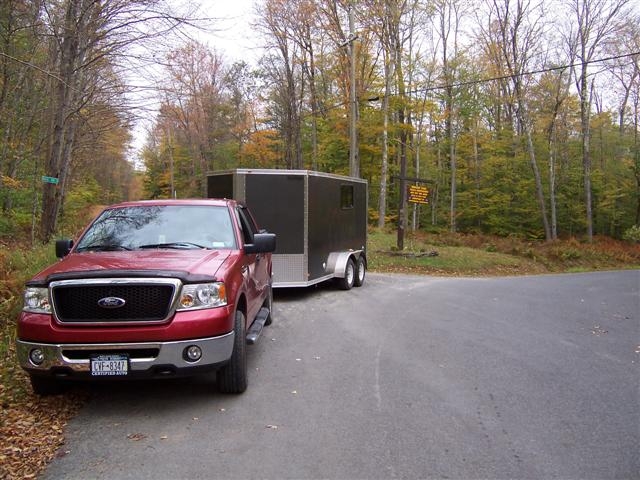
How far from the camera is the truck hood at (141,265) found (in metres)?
4.33

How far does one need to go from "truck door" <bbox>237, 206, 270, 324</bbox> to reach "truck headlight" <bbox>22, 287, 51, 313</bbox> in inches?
77.0

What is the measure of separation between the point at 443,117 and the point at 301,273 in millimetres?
28069

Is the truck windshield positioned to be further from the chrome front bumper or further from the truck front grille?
the chrome front bumper

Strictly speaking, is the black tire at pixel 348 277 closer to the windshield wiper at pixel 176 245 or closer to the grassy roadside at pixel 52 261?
the grassy roadside at pixel 52 261

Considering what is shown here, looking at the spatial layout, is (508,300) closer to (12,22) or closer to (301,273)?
(301,273)

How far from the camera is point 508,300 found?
11672 mm

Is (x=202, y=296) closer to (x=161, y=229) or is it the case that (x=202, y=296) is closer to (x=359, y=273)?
(x=161, y=229)

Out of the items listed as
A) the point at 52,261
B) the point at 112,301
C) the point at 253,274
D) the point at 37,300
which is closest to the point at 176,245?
the point at 253,274

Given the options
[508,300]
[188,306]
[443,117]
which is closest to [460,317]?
[508,300]

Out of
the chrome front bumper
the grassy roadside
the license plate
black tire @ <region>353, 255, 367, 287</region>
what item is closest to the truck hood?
the chrome front bumper

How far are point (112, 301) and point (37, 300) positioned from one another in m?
0.72

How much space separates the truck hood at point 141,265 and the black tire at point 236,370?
2.14 ft

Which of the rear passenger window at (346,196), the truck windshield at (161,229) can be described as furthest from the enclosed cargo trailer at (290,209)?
the truck windshield at (161,229)

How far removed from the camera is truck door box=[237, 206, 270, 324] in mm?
5867
